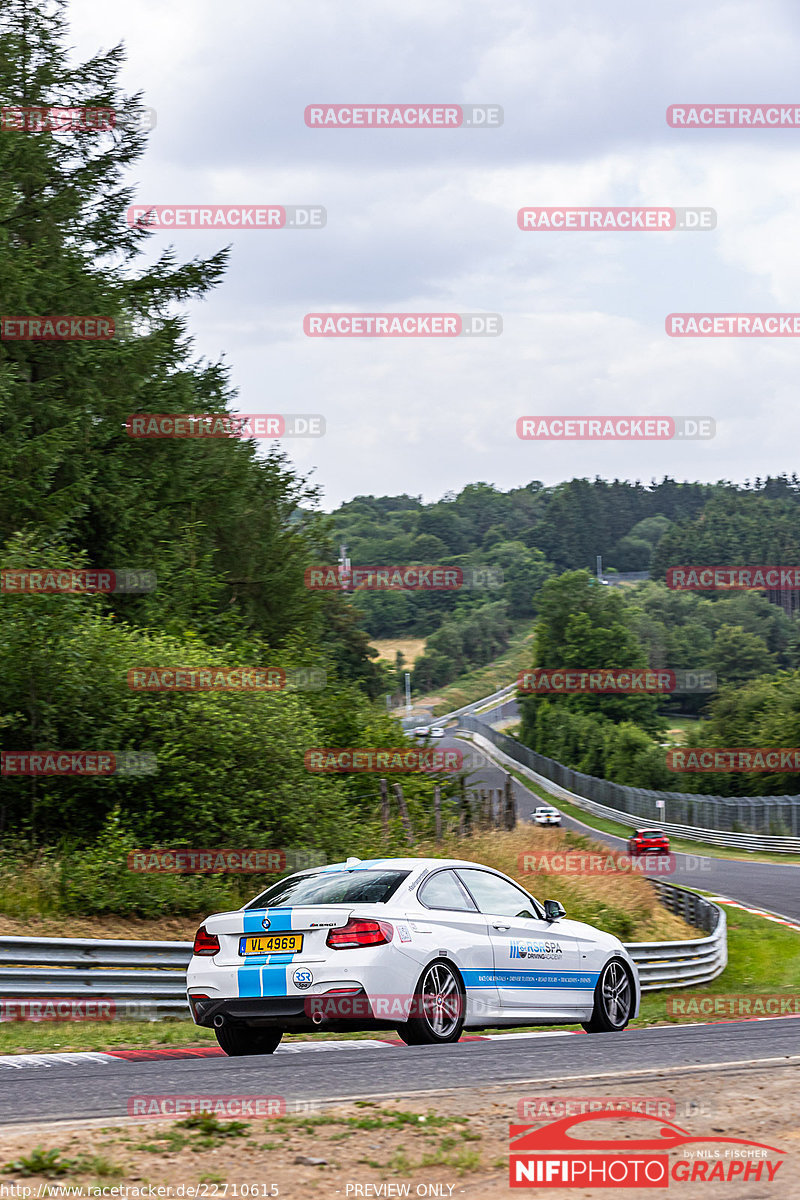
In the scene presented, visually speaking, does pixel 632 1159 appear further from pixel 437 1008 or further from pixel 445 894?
pixel 445 894

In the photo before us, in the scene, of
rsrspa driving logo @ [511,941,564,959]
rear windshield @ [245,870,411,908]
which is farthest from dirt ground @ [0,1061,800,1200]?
rsrspa driving logo @ [511,941,564,959]

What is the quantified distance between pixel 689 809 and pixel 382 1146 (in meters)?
57.4

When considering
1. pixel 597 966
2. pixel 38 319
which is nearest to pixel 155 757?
pixel 597 966

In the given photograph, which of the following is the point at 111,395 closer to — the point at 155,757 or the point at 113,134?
the point at 113,134

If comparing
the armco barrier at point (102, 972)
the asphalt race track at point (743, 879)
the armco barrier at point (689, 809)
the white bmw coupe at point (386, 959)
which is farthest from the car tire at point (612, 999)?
the armco barrier at point (689, 809)

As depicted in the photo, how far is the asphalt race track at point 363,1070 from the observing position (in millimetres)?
6797

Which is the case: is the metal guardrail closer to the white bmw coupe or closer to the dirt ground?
the white bmw coupe

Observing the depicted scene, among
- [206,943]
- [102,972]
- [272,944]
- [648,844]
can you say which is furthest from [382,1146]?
[648,844]

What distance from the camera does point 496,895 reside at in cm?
1033

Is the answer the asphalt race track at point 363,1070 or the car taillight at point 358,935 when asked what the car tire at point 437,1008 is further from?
the car taillight at point 358,935

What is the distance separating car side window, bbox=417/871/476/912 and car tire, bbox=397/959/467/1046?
49 centimetres

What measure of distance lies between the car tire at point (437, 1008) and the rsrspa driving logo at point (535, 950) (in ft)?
2.56

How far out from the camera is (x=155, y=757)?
17.1 m

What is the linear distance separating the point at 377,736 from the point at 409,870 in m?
16.0
